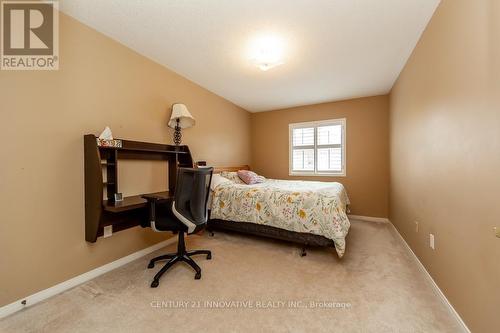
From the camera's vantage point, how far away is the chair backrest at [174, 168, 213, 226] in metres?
1.95

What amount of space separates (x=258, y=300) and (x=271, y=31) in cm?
247

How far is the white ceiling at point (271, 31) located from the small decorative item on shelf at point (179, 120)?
59 cm

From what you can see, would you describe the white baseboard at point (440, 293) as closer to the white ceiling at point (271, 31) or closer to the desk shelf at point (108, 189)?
the white ceiling at point (271, 31)

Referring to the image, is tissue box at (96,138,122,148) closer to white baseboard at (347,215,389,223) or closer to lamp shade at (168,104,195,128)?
lamp shade at (168,104,195,128)

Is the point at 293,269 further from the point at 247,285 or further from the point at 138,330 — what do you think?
the point at 138,330

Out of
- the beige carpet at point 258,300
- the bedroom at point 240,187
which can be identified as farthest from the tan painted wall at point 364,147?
the beige carpet at point 258,300

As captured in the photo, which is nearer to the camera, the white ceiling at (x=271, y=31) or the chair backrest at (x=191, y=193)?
the white ceiling at (x=271, y=31)

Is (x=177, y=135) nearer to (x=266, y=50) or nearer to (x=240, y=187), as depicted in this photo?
(x=240, y=187)

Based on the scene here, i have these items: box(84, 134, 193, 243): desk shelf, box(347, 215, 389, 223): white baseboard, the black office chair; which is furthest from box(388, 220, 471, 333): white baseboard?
box(84, 134, 193, 243): desk shelf

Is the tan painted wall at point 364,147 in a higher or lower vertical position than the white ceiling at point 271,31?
lower

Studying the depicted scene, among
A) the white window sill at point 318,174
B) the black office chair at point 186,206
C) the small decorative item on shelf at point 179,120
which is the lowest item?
the black office chair at point 186,206

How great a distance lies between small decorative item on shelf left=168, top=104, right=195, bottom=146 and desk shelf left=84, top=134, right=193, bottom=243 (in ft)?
1.16

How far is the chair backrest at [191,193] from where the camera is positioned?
1.95m

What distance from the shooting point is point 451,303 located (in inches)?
61.0
